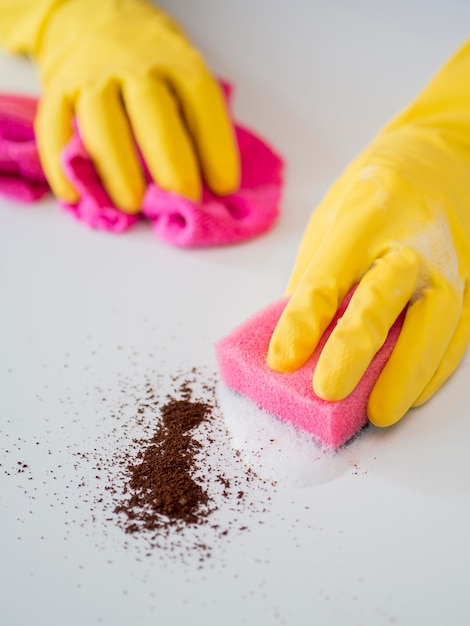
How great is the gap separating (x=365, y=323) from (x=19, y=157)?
2.89ft

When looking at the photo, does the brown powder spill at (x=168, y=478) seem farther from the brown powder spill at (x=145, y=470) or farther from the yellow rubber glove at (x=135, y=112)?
the yellow rubber glove at (x=135, y=112)

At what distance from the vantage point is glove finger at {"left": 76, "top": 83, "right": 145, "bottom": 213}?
1.38m

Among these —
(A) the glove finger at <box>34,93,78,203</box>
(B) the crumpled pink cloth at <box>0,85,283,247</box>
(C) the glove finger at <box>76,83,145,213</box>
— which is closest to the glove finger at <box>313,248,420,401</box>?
(B) the crumpled pink cloth at <box>0,85,283,247</box>

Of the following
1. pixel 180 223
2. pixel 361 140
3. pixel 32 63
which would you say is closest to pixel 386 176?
pixel 180 223

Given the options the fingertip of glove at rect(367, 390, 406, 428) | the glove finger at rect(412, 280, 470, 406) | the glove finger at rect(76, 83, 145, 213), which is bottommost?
the glove finger at rect(76, 83, 145, 213)

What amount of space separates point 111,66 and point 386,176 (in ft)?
2.20

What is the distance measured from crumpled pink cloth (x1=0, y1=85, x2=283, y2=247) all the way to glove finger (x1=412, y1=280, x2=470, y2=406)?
0.50m

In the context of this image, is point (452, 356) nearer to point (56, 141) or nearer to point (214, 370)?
point (214, 370)

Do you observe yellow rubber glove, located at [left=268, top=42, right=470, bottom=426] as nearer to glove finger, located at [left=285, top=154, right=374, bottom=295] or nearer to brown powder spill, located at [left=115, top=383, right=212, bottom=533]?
glove finger, located at [left=285, top=154, right=374, bottom=295]

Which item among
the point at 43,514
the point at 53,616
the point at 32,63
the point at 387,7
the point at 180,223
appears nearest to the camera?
the point at 53,616

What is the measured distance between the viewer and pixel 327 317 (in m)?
0.96

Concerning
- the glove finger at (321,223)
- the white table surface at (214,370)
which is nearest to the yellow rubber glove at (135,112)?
the white table surface at (214,370)

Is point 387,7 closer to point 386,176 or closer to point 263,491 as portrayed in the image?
point 386,176

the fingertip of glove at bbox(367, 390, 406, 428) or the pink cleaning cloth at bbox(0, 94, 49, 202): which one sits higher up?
the fingertip of glove at bbox(367, 390, 406, 428)
